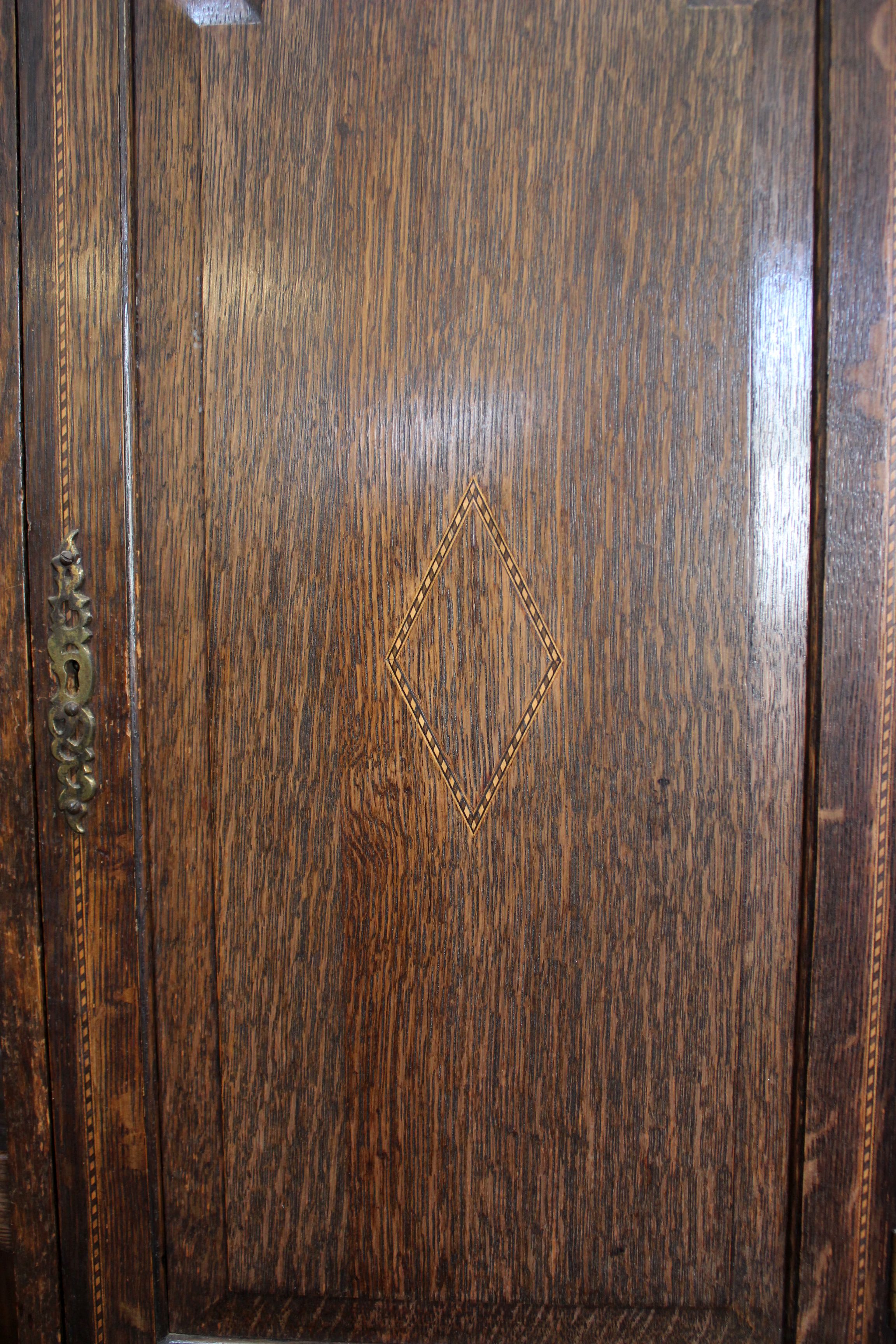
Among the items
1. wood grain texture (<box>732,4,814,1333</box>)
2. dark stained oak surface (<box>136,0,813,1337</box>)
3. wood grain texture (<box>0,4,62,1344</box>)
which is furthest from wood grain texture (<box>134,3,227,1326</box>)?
wood grain texture (<box>732,4,814,1333</box>)

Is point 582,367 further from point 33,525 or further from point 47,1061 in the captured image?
point 47,1061

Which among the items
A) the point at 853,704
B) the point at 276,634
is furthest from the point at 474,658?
the point at 853,704

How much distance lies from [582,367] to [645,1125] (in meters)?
0.68

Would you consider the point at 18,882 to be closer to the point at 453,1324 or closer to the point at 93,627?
the point at 93,627

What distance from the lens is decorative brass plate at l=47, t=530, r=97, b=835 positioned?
681mm

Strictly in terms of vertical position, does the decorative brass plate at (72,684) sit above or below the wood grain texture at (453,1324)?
above

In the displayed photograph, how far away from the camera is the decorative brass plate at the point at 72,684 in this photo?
0.68m

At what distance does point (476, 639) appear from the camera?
68 centimetres

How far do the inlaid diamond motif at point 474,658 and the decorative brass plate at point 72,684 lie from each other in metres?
0.28

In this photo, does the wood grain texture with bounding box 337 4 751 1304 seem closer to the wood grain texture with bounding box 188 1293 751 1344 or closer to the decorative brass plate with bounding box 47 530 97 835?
the wood grain texture with bounding box 188 1293 751 1344

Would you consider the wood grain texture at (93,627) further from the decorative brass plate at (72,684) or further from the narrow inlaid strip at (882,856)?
the narrow inlaid strip at (882,856)

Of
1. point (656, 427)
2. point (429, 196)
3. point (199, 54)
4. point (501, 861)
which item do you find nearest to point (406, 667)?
point (501, 861)

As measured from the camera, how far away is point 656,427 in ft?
2.19

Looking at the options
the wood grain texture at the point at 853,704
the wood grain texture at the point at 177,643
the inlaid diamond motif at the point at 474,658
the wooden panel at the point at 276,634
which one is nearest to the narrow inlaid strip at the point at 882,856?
the wood grain texture at the point at 853,704
